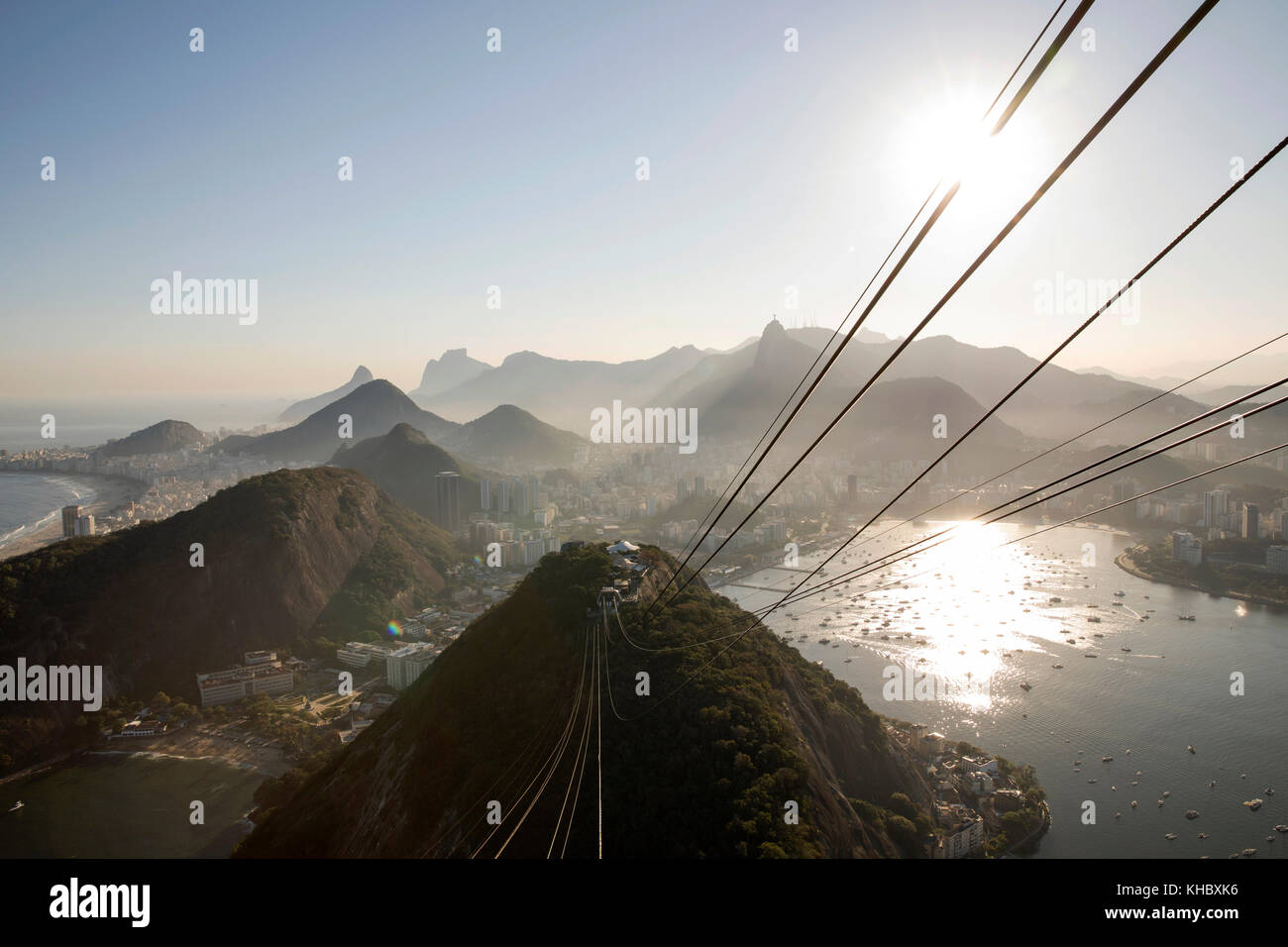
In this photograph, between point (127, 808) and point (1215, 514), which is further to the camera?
point (1215, 514)

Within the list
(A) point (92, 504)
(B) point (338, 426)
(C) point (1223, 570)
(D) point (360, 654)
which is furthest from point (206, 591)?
(B) point (338, 426)

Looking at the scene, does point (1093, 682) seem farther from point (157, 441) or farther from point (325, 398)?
point (325, 398)

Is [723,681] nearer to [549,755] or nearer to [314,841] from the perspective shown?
[549,755]

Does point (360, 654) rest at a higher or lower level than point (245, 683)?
higher

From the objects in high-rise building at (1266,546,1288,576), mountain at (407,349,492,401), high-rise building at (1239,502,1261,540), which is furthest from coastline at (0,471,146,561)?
mountain at (407,349,492,401)

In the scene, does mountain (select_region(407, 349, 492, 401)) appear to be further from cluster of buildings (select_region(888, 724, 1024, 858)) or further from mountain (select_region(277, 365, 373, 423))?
cluster of buildings (select_region(888, 724, 1024, 858))
